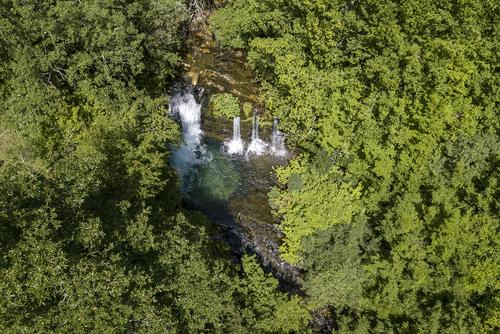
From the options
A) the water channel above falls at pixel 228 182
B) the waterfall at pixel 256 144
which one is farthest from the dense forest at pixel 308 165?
the waterfall at pixel 256 144

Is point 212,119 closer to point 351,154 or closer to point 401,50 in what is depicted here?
point 351,154

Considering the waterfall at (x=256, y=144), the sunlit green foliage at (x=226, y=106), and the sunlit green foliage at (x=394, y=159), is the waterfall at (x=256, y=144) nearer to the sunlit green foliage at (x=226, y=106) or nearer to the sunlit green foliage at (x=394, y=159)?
the sunlit green foliage at (x=226, y=106)

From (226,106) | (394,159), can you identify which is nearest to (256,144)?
(226,106)

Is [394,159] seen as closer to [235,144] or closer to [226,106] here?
[235,144]

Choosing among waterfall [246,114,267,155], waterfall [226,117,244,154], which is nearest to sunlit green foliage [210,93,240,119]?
waterfall [226,117,244,154]

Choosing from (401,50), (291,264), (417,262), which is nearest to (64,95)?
(291,264)

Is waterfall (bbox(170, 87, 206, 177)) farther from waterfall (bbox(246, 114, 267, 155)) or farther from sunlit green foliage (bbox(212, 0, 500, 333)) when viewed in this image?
sunlit green foliage (bbox(212, 0, 500, 333))
